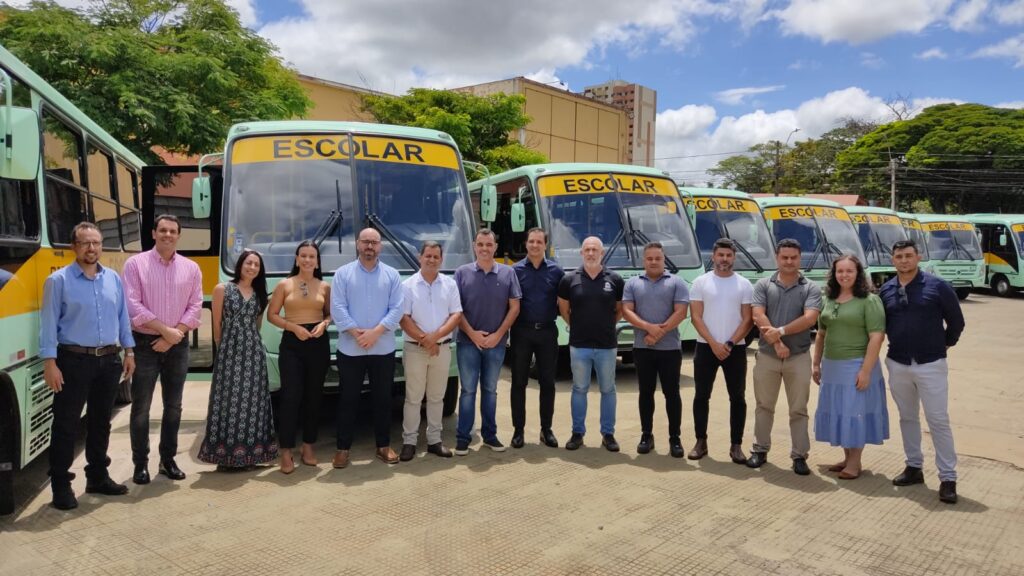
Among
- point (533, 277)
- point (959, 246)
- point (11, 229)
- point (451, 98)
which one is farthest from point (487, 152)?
point (11, 229)

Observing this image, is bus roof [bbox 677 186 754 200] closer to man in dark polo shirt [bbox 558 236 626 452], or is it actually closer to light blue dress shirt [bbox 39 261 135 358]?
man in dark polo shirt [bbox 558 236 626 452]

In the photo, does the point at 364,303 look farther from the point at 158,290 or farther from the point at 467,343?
the point at 158,290

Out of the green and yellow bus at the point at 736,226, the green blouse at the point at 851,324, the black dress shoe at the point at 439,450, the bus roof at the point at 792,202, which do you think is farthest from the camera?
the bus roof at the point at 792,202

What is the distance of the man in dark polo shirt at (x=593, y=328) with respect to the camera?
598cm

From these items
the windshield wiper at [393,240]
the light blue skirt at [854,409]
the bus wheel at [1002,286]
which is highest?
the windshield wiper at [393,240]

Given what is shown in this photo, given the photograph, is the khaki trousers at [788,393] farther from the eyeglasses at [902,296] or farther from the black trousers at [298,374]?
the black trousers at [298,374]

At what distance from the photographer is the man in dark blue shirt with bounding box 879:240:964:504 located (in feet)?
16.0

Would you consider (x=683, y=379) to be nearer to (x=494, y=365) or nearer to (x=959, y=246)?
(x=494, y=365)

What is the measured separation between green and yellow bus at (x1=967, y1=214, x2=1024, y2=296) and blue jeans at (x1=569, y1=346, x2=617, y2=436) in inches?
906

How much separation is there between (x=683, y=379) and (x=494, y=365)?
416 cm

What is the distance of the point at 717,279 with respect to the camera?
226 inches

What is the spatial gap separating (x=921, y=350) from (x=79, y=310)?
214 inches

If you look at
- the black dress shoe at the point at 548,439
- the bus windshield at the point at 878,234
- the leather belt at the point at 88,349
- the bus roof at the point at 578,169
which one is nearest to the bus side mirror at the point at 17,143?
the leather belt at the point at 88,349

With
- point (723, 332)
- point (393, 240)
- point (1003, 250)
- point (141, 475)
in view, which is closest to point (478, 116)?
point (1003, 250)
